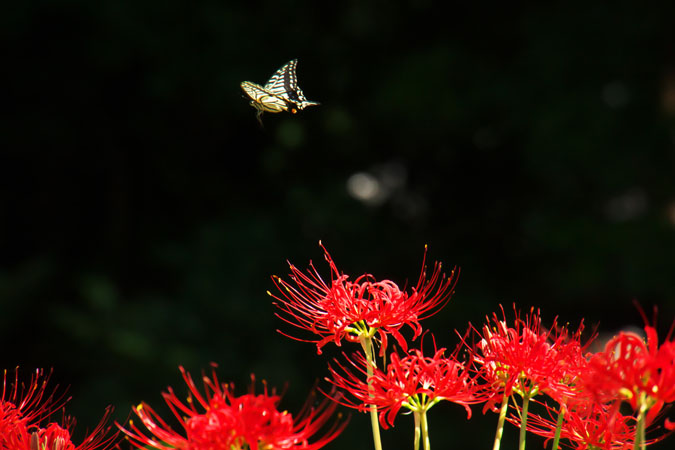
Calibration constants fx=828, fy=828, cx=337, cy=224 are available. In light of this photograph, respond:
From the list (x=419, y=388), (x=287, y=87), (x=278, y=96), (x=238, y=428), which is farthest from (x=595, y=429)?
(x=287, y=87)

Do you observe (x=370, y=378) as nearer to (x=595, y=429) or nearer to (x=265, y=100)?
(x=595, y=429)

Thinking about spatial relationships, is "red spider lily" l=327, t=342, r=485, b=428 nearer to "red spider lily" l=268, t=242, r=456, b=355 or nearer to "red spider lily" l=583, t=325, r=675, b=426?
"red spider lily" l=268, t=242, r=456, b=355

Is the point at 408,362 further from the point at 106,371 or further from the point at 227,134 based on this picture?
the point at 227,134

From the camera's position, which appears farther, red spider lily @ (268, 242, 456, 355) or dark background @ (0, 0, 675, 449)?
dark background @ (0, 0, 675, 449)

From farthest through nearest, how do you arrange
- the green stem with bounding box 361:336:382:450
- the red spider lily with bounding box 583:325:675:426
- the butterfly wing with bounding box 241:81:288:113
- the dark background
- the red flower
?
the dark background → the butterfly wing with bounding box 241:81:288:113 → the red flower → the green stem with bounding box 361:336:382:450 → the red spider lily with bounding box 583:325:675:426

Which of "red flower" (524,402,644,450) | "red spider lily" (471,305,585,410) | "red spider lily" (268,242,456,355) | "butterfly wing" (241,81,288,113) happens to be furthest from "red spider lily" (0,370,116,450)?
"butterfly wing" (241,81,288,113)
